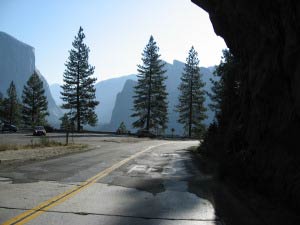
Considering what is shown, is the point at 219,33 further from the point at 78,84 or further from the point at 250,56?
the point at 78,84

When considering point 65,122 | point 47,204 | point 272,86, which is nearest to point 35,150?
point 272,86

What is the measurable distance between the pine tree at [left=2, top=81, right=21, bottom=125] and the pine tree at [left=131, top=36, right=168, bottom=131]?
2623cm

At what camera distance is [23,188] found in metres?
11.3

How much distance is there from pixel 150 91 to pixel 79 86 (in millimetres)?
12841

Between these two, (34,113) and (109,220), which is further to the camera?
(34,113)

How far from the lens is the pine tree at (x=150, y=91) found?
284ft

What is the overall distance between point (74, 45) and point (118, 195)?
244 ft

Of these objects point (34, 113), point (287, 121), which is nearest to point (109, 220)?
point (287, 121)

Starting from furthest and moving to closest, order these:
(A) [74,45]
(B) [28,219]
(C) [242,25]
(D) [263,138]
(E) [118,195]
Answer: (A) [74,45]
(C) [242,25]
(D) [263,138]
(E) [118,195]
(B) [28,219]

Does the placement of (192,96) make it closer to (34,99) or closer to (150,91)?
(150,91)

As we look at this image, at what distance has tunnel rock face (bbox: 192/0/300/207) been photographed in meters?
10.2

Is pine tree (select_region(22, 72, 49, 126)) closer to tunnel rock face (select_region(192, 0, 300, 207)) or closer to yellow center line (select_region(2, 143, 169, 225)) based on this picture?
tunnel rock face (select_region(192, 0, 300, 207))

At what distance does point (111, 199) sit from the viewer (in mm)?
10352

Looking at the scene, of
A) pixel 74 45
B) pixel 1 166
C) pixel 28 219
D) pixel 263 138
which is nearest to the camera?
pixel 28 219
